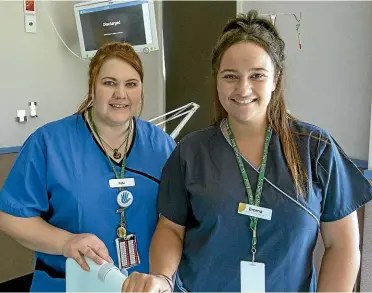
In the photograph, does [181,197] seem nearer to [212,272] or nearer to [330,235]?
[212,272]

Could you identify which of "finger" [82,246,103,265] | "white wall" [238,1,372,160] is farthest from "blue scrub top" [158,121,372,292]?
"white wall" [238,1,372,160]

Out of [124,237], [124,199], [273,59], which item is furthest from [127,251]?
[273,59]

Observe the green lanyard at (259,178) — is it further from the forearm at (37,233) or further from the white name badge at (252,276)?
the forearm at (37,233)

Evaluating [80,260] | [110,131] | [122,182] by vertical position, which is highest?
[110,131]

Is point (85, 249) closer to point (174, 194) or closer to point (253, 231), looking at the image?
point (174, 194)

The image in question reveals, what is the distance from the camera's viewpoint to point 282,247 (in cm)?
110

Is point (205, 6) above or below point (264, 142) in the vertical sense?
above

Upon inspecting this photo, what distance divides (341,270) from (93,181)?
787mm

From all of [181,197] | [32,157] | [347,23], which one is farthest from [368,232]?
[32,157]

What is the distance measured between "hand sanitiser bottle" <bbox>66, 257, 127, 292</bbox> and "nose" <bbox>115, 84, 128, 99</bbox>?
554 millimetres

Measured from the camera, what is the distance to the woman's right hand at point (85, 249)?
3.57 feet

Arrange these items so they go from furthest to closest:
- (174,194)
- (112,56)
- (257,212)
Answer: (112,56), (174,194), (257,212)

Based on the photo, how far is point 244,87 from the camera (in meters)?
1.08

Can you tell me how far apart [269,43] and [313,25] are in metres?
1.55
